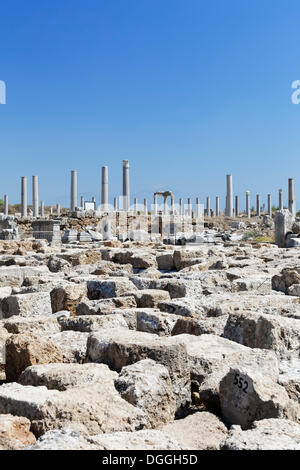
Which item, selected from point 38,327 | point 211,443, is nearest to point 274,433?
point 211,443

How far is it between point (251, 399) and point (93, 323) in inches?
72.9

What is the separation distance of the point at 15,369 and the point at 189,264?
6600 millimetres

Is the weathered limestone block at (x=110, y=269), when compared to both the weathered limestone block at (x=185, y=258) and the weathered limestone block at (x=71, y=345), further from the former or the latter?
the weathered limestone block at (x=71, y=345)

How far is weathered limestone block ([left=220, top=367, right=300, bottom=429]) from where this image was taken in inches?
103

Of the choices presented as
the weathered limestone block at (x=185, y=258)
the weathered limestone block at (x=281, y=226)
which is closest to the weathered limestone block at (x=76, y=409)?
the weathered limestone block at (x=185, y=258)

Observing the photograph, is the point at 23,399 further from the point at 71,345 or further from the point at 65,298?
the point at 65,298

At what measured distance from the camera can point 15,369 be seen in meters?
3.37

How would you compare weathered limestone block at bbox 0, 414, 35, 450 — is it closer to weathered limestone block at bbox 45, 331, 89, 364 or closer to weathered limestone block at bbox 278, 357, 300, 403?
weathered limestone block at bbox 45, 331, 89, 364

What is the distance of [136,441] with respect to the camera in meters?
2.15

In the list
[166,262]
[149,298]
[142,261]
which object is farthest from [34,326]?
[166,262]

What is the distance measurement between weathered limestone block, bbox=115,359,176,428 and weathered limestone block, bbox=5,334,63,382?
69 centimetres

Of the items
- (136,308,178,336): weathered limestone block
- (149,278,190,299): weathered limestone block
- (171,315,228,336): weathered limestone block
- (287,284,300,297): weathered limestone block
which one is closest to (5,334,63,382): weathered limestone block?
(136,308,178,336): weathered limestone block

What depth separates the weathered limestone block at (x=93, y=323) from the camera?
4.19 meters
